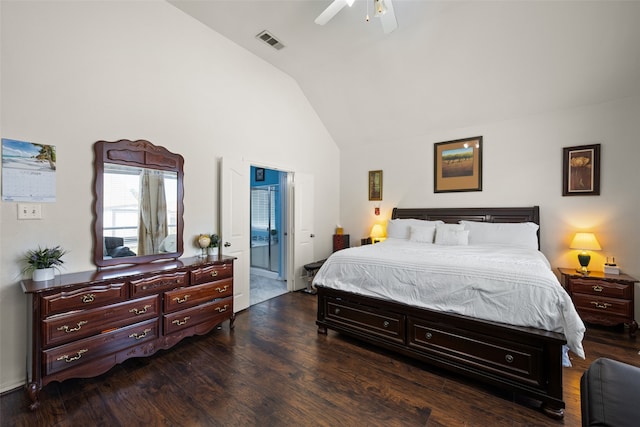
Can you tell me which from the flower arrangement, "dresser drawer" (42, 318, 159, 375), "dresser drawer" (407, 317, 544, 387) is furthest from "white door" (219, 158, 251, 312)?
"dresser drawer" (407, 317, 544, 387)

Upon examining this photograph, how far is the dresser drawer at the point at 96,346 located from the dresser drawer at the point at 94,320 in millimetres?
49

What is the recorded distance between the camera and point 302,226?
4.81 meters

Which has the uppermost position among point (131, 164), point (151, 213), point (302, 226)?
point (131, 164)

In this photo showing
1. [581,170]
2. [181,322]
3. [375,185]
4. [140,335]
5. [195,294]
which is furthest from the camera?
[375,185]

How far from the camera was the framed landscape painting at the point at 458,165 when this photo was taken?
4.41 meters

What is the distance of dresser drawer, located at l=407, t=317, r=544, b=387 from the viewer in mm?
1962

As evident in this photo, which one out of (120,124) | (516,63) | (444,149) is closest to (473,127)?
(444,149)

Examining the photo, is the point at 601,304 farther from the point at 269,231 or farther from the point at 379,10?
the point at 269,231

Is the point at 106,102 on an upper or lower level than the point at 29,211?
upper

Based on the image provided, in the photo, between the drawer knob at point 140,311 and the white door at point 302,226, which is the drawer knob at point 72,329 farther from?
the white door at point 302,226

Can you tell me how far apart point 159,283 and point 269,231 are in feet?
10.8

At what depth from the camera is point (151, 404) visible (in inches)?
77.2

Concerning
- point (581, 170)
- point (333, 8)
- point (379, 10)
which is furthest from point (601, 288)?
point (333, 8)

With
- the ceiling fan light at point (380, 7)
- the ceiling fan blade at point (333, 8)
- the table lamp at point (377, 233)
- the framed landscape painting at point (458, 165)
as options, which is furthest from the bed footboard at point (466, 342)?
the framed landscape painting at point (458, 165)
